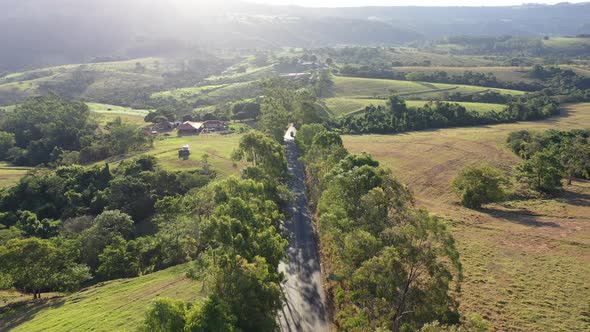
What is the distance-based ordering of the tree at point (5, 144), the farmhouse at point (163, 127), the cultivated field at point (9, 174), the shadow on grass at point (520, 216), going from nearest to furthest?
the shadow on grass at point (520, 216) → the cultivated field at point (9, 174) → the tree at point (5, 144) → the farmhouse at point (163, 127)

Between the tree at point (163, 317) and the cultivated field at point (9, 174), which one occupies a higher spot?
the tree at point (163, 317)

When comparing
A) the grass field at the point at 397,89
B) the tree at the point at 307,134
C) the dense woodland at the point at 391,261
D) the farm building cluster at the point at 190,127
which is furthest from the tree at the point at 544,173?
the grass field at the point at 397,89

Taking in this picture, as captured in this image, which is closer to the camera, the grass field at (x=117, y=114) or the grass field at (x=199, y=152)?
the grass field at (x=199, y=152)

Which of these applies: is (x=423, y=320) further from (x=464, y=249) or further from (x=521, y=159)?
(x=521, y=159)

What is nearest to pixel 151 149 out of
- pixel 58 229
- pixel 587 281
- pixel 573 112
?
pixel 58 229

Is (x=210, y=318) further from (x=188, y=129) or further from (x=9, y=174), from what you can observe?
(x=188, y=129)

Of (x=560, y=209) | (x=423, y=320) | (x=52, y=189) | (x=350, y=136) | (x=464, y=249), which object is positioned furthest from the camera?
(x=350, y=136)

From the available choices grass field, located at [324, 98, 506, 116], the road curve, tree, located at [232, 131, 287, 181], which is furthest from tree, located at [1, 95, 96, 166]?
grass field, located at [324, 98, 506, 116]

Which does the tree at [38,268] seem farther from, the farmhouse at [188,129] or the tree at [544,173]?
the farmhouse at [188,129]
